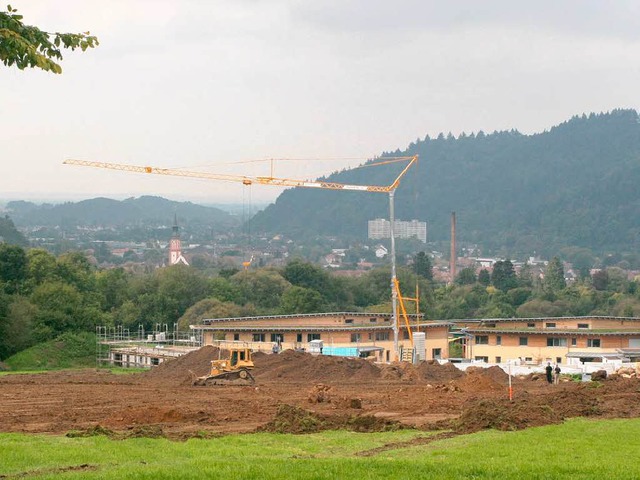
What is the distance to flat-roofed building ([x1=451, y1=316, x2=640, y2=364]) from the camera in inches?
2928

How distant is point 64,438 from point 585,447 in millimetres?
12369

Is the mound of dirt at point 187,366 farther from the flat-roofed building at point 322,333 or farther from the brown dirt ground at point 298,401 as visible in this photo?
the flat-roofed building at point 322,333

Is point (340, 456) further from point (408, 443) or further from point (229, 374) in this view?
point (229, 374)

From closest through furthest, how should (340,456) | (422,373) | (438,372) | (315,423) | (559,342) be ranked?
(340,456) < (315,423) < (422,373) < (438,372) < (559,342)

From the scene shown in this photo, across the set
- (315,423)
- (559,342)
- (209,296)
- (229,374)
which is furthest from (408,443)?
(209,296)

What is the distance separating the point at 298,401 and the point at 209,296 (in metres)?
87.0

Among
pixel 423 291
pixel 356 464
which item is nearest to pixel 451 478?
pixel 356 464

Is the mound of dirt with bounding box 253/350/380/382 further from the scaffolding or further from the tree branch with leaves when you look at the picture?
the tree branch with leaves

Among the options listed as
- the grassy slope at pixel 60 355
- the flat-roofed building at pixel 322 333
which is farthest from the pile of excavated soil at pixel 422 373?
the grassy slope at pixel 60 355

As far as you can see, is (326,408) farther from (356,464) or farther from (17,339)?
(17,339)

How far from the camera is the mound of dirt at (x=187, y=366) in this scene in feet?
200

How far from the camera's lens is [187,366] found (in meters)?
63.8

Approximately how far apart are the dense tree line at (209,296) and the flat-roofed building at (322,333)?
1175 centimetres

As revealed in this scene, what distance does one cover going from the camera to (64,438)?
92.9 ft
